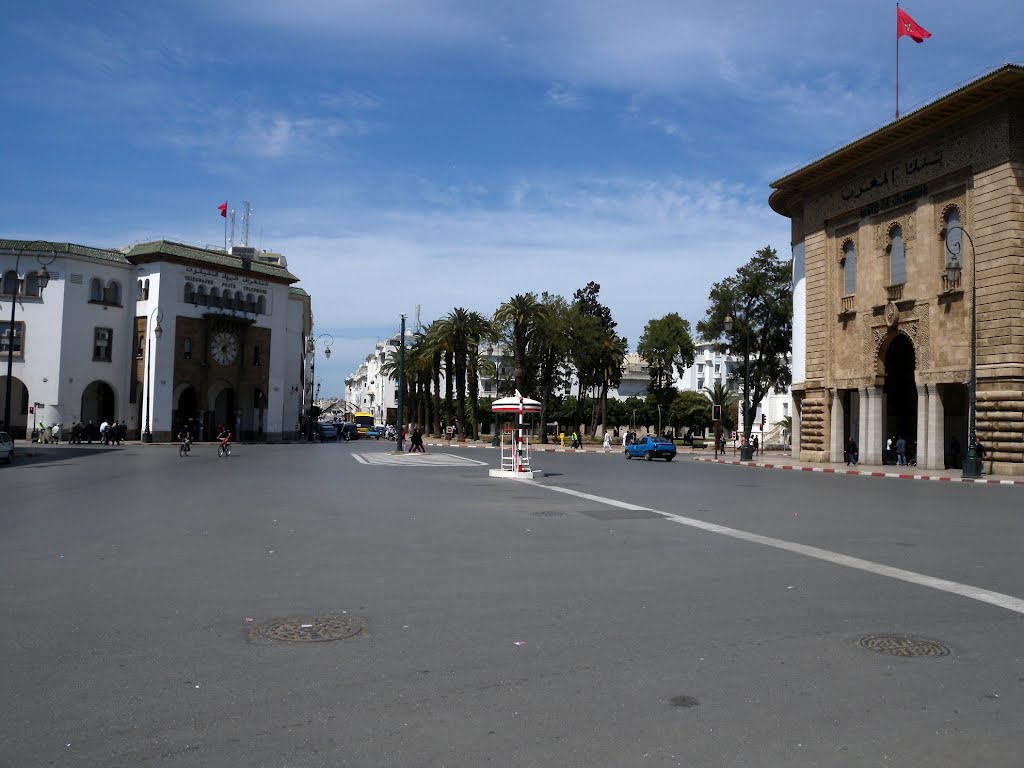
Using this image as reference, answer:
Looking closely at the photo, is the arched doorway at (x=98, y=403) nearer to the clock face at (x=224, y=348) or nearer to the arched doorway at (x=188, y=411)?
the arched doorway at (x=188, y=411)

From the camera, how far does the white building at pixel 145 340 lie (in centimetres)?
5622

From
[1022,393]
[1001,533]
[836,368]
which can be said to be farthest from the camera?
[836,368]

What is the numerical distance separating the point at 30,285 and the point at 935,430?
2164 inches

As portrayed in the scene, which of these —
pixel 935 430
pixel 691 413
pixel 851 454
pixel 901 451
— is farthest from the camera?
pixel 691 413

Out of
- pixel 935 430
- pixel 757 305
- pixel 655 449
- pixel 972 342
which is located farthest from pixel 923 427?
pixel 757 305

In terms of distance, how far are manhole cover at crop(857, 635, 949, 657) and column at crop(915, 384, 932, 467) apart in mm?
31616

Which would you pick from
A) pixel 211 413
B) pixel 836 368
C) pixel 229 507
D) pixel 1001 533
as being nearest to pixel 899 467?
Result: pixel 836 368

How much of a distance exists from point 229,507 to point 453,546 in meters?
6.58

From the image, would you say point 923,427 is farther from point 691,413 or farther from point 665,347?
point 691,413

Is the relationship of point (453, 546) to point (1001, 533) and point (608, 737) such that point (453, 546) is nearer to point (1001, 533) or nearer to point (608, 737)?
point (608, 737)

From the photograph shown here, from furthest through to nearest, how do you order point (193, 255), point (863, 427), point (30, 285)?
point (193, 255) → point (30, 285) → point (863, 427)

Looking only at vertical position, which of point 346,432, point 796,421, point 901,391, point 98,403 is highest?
point 901,391

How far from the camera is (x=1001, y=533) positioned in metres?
13.3

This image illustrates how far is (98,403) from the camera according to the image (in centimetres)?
6162
